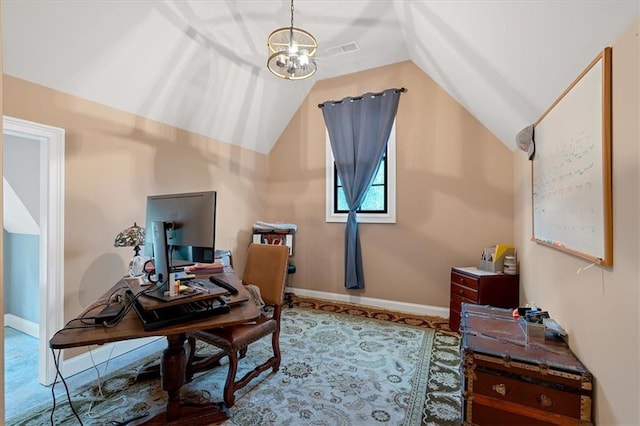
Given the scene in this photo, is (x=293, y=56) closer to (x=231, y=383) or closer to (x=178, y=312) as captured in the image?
(x=178, y=312)

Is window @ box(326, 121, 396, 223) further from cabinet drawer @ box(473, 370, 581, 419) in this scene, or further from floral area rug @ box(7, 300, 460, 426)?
cabinet drawer @ box(473, 370, 581, 419)

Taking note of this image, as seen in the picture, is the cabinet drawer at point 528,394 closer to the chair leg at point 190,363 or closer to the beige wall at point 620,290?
the beige wall at point 620,290

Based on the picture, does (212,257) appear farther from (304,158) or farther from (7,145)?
(304,158)

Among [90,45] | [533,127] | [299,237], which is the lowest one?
[299,237]

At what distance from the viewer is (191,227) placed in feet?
5.35

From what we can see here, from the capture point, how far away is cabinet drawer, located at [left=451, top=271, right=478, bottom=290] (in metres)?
2.78

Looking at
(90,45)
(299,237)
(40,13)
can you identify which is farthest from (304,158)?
(40,13)

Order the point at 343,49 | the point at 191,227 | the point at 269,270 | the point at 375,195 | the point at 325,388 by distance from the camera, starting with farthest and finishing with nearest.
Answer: the point at 375,195, the point at 343,49, the point at 269,270, the point at 325,388, the point at 191,227

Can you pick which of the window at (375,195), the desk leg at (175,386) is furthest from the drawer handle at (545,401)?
the window at (375,195)

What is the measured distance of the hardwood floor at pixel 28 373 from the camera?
1.94 meters

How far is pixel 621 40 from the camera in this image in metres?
1.16

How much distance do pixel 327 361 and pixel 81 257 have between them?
223 cm

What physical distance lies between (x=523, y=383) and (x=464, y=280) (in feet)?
5.20

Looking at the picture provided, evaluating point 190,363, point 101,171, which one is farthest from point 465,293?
point 101,171
